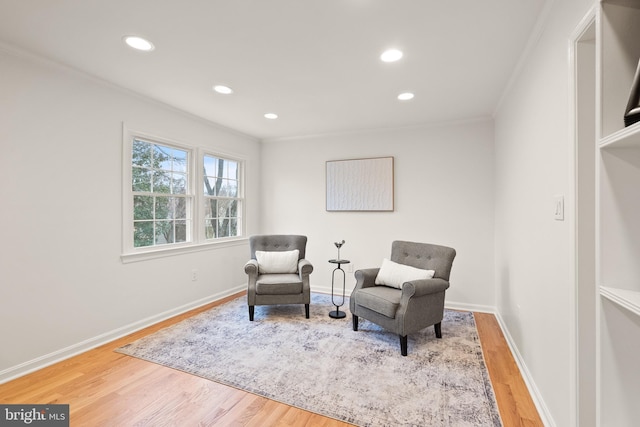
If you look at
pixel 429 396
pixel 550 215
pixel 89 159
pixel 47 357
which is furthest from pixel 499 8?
pixel 47 357

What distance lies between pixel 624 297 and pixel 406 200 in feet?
11.3

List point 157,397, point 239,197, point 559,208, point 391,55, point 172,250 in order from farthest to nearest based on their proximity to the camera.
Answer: point 239,197
point 172,250
point 391,55
point 157,397
point 559,208

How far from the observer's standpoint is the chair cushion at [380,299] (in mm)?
2646

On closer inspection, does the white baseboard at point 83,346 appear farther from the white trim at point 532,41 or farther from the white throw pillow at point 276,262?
the white trim at point 532,41

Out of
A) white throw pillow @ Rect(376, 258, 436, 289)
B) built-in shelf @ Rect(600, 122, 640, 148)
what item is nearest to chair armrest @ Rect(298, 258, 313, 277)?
white throw pillow @ Rect(376, 258, 436, 289)

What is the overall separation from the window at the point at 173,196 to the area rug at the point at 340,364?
103cm

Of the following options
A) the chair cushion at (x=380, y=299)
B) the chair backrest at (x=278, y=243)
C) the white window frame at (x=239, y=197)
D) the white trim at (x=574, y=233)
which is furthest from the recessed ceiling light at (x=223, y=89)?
the white trim at (x=574, y=233)

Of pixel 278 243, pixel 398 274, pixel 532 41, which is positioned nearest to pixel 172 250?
pixel 278 243

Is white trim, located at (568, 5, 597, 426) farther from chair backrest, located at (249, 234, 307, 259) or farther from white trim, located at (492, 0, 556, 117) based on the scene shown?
chair backrest, located at (249, 234, 307, 259)

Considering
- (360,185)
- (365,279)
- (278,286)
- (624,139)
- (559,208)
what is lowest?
(278,286)

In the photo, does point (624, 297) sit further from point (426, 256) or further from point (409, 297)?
point (426, 256)

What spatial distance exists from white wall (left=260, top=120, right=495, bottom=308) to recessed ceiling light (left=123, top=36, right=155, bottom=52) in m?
2.77

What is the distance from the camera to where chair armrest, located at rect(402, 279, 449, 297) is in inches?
102

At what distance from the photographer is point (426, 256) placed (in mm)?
3156
